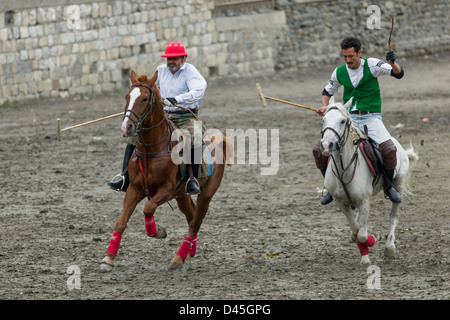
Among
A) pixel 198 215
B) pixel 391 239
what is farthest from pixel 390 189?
pixel 198 215

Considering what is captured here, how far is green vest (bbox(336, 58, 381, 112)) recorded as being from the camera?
8.92 m

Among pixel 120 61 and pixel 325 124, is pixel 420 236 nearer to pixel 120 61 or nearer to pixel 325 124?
pixel 325 124

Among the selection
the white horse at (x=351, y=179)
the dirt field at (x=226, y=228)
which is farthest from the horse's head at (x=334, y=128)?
the dirt field at (x=226, y=228)

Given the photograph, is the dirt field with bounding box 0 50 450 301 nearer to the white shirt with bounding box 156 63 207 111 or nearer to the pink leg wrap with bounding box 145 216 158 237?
the pink leg wrap with bounding box 145 216 158 237

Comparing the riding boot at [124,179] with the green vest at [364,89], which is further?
the green vest at [364,89]

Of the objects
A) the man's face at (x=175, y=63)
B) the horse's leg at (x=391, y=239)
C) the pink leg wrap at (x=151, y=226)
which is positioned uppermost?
the man's face at (x=175, y=63)

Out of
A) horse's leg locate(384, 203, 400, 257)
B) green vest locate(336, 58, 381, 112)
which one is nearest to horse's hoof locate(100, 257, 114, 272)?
horse's leg locate(384, 203, 400, 257)

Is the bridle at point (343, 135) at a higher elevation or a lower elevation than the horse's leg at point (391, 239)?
higher

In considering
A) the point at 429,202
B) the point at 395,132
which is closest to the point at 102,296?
the point at 429,202

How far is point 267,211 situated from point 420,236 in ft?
7.83

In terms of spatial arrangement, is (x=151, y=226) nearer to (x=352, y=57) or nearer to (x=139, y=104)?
(x=139, y=104)

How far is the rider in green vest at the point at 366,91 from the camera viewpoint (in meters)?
8.84

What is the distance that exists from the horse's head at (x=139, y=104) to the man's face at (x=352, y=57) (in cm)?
207

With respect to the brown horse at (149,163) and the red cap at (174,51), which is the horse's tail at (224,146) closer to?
the brown horse at (149,163)
